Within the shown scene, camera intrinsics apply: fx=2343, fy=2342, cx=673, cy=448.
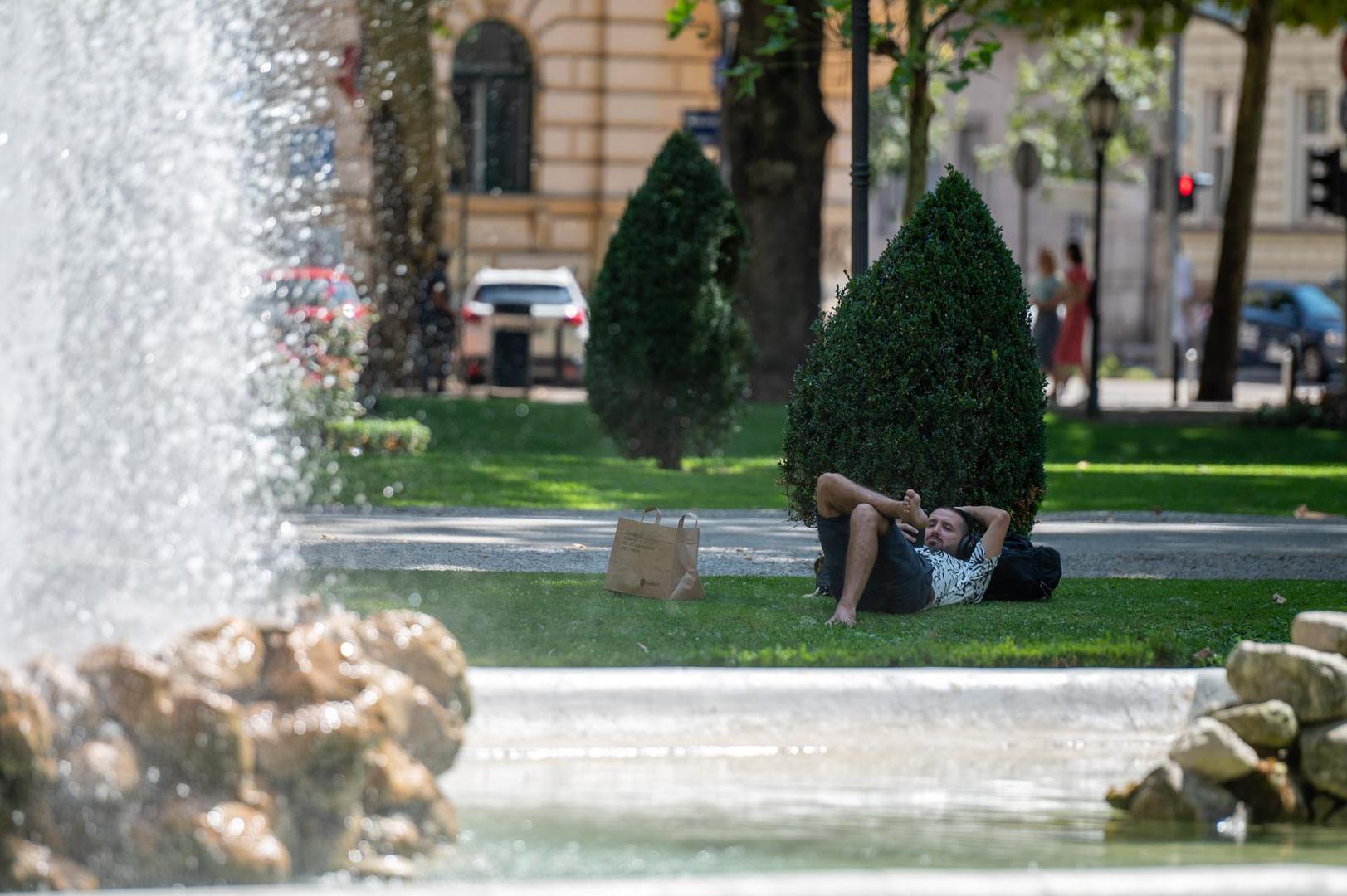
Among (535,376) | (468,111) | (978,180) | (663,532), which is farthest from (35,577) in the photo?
(978,180)

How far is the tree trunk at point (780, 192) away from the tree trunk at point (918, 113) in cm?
339

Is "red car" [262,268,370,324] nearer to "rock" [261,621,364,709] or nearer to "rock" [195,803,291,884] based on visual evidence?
"rock" [261,621,364,709]

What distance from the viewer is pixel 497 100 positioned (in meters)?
38.6

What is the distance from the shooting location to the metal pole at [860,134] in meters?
11.1

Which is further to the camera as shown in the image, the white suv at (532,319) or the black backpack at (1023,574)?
the white suv at (532,319)

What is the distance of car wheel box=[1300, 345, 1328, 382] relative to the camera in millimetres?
38184

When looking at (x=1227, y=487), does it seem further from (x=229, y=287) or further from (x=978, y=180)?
(x=978, y=180)

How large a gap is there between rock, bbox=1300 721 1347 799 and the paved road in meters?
3.34

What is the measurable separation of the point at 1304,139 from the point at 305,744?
4759cm

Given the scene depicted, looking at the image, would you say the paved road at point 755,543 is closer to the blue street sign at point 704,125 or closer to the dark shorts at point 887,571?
the dark shorts at point 887,571

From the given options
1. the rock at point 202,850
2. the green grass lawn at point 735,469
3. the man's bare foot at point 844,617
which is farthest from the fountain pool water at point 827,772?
the green grass lawn at point 735,469

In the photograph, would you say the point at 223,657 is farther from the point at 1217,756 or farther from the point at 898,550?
the point at 898,550

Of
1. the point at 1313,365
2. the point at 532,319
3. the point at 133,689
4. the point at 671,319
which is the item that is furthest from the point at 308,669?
the point at 1313,365

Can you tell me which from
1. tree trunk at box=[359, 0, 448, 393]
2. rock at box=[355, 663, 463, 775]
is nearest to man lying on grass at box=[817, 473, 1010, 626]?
rock at box=[355, 663, 463, 775]
